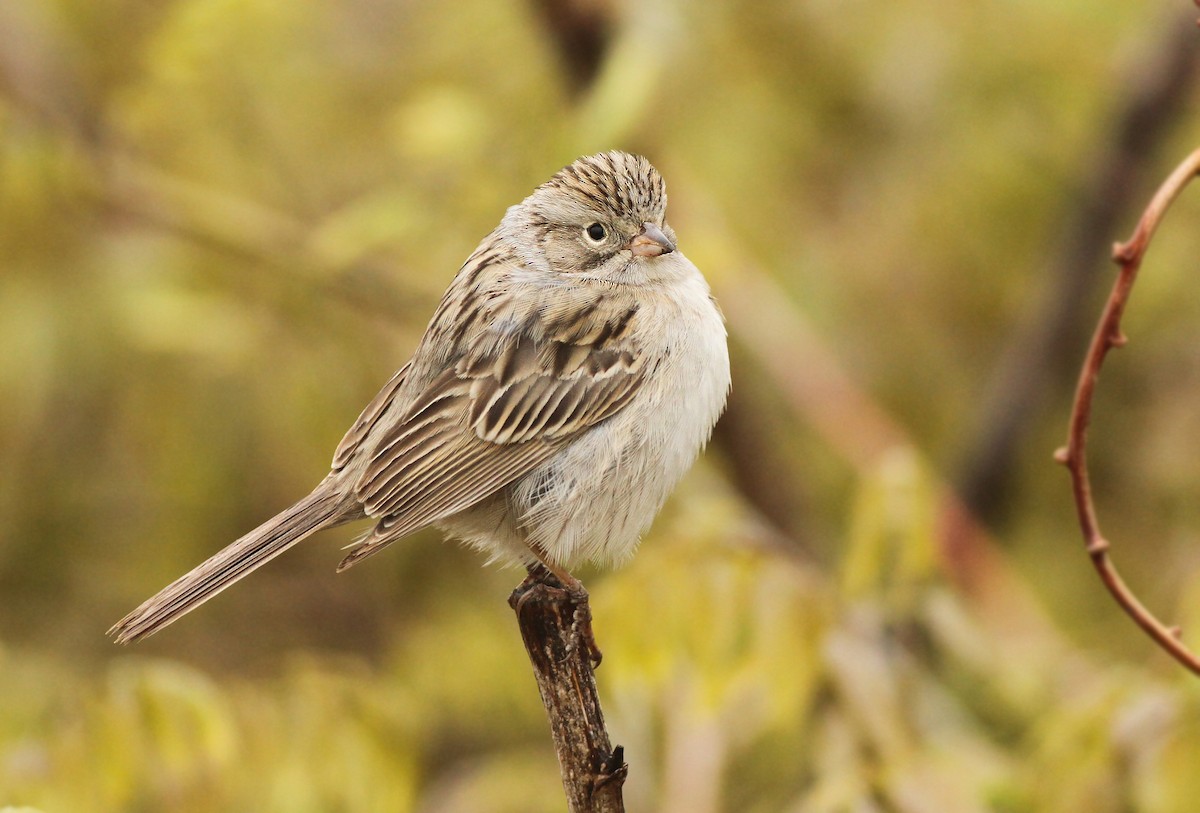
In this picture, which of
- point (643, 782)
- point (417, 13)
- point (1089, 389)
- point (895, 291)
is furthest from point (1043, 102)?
point (1089, 389)

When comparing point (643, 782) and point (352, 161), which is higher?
point (352, 161)

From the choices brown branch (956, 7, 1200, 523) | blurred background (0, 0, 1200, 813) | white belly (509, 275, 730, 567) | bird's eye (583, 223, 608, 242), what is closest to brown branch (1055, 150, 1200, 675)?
blurred background (0, 0, 1200, 813)

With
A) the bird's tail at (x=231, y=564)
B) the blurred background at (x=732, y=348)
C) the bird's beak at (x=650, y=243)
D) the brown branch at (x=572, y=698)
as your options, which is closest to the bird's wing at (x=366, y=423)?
the bird's tail at (x=231, y=564)

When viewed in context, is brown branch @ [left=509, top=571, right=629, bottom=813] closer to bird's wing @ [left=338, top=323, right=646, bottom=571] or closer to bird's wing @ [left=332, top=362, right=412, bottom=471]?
bird's wing @ [left=338, top=323, right=646, bottom=571]

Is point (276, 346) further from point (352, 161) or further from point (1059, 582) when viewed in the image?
point (1059, 582)

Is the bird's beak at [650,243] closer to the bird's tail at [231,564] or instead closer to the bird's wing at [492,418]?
the bird's wing at [492,418]

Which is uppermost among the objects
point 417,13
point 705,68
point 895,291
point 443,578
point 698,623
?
point 417,13
